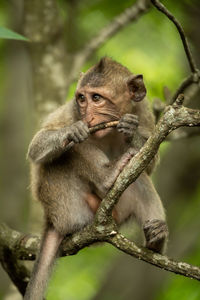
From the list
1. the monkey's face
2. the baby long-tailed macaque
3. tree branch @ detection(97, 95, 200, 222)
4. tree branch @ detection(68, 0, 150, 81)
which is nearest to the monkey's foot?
the baby long-tailed macaque

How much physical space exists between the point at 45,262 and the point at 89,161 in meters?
1.02

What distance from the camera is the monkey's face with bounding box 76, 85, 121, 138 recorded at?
578cm

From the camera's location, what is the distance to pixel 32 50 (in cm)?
800

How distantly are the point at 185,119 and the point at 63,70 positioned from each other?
4081 millimetres

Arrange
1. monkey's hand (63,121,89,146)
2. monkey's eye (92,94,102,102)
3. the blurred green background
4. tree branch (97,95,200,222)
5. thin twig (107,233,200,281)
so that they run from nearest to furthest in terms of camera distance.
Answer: tree branch (97,95,200,222), thin twig (107,233,200,281), monkey's hand (63,121,89,146), monkey's eye (92,94,102,102), the blurred green background

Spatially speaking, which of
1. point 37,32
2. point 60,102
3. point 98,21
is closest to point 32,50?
point 37,32

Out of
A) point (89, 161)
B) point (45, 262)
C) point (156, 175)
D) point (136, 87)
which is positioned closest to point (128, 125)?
→ point (89, 161)

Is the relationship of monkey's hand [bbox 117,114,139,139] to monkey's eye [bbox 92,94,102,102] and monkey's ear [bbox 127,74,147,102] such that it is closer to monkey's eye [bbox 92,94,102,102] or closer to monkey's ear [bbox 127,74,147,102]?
monkey's eye [bbox 92,94,102,102]

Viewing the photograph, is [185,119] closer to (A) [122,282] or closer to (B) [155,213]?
(B) [155,213]

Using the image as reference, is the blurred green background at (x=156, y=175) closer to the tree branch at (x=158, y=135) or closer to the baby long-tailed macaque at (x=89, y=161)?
the baby long-tailed macaque at (x=89, y=161)

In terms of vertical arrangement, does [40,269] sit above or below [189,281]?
above

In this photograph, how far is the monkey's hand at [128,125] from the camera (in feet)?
17.4

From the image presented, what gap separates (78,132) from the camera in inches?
205

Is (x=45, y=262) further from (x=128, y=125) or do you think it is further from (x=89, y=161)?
(x=128, y=125)
